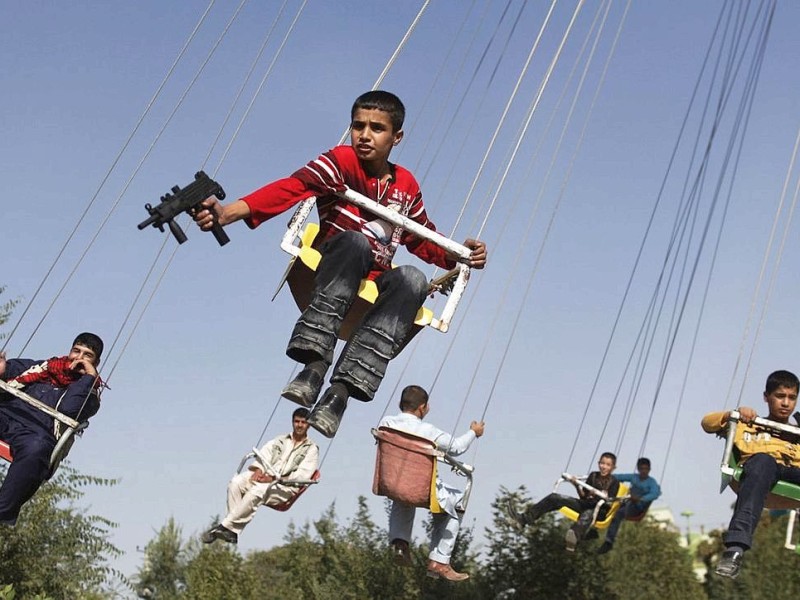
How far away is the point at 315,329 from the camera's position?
20.4 ft

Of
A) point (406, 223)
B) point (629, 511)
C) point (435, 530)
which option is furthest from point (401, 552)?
point (629, 511)

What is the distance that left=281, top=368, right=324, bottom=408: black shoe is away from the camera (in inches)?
234

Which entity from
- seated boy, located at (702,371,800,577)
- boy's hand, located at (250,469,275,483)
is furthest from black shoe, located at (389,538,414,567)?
seated boy, located at (702,371,800,577)

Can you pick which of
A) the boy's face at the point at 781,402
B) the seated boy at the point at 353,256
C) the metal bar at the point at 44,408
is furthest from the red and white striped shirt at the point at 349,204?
the boy's face at the point at 781,402

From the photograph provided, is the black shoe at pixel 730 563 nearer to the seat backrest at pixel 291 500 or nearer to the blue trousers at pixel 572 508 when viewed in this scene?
the seat backrest at pixel 291 500

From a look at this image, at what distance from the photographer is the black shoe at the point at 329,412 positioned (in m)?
5.95

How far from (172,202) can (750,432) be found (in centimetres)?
453

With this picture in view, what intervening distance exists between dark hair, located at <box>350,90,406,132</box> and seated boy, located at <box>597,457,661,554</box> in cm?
864

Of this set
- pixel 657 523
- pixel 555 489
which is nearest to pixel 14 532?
pixel 555 489

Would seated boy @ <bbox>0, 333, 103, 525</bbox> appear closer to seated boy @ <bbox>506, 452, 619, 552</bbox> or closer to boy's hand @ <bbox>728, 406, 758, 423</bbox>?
boy's hand @ <bbox>728, 406, 758, 423</bbox>

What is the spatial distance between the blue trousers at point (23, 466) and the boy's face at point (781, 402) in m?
5.00

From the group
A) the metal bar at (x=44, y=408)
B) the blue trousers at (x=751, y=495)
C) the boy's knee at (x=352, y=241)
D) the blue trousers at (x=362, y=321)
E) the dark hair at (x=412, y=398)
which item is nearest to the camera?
the blue trousers at (x=362, y=321)

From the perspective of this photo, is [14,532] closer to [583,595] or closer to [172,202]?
[583,595]

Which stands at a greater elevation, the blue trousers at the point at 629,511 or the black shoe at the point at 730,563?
the blue trousers at the point at 629,511
